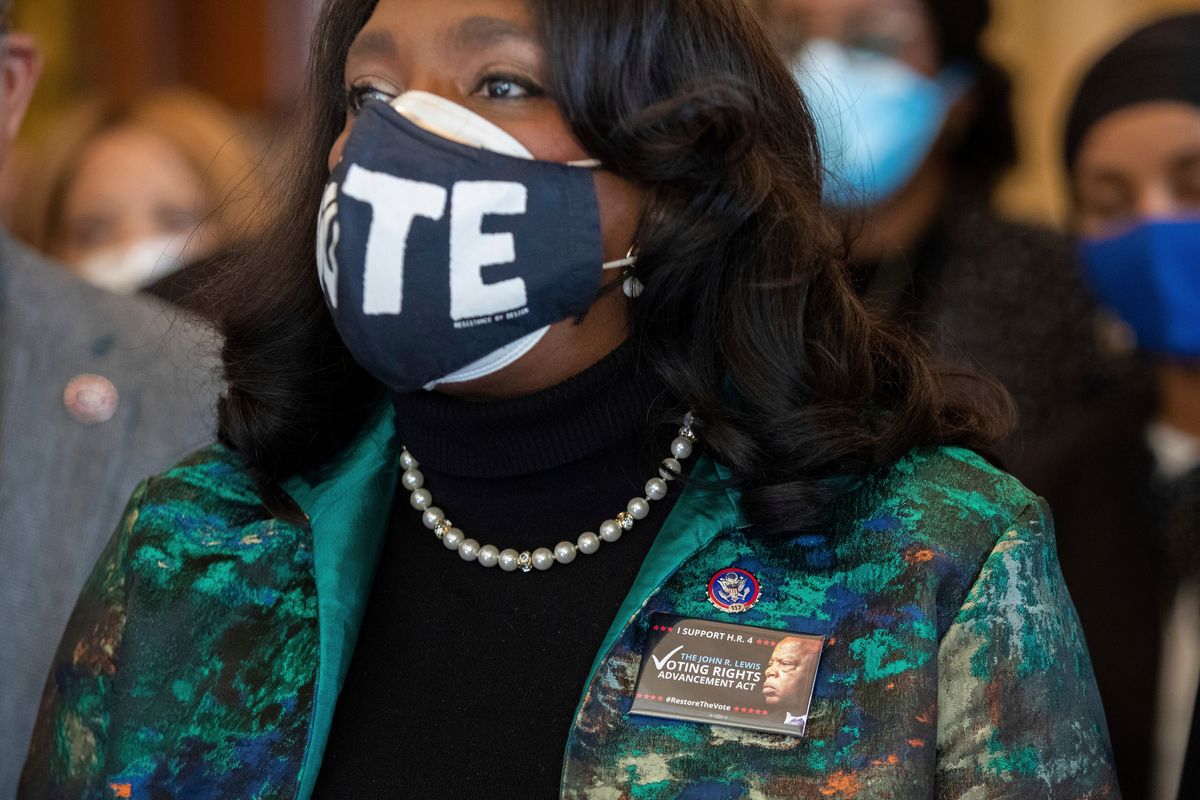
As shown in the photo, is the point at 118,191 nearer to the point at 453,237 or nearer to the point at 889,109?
the point at 889,109

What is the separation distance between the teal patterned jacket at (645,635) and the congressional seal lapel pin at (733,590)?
1 centimetres

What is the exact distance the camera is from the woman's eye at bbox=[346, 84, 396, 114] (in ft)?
5.62

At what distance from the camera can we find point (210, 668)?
68.3 inches

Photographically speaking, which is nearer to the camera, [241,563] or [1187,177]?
[241,563]

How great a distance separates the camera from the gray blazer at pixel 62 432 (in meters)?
2.35

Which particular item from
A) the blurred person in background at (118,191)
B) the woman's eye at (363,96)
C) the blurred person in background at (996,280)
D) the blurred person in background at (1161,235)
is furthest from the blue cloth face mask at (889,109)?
the woman's eye at (363,96)

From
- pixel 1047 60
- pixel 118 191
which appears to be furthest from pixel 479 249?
pixel 1047 60

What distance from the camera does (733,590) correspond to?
1.61 metres

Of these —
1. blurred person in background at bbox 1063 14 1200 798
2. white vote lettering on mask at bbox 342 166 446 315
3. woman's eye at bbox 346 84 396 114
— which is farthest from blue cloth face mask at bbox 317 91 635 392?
blurred person in background at bbox 1063 14 1200 798

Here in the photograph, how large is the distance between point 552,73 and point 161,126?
265cm

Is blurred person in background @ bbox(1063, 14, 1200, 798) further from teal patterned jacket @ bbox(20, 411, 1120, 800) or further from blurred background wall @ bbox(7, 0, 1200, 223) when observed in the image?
blurred background wall @ bbox(7, 0, 1200, 223)

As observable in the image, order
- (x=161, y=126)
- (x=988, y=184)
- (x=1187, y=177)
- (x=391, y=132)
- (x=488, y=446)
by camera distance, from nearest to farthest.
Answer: (x=391, y=132) < (x=488, y=446) < (x=1187, y=177) < (x=988, y=184) < (x=161, y=126)

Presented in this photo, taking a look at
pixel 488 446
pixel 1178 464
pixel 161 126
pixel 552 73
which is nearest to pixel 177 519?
pixel 488 446

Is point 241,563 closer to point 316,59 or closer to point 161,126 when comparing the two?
point 316,59
